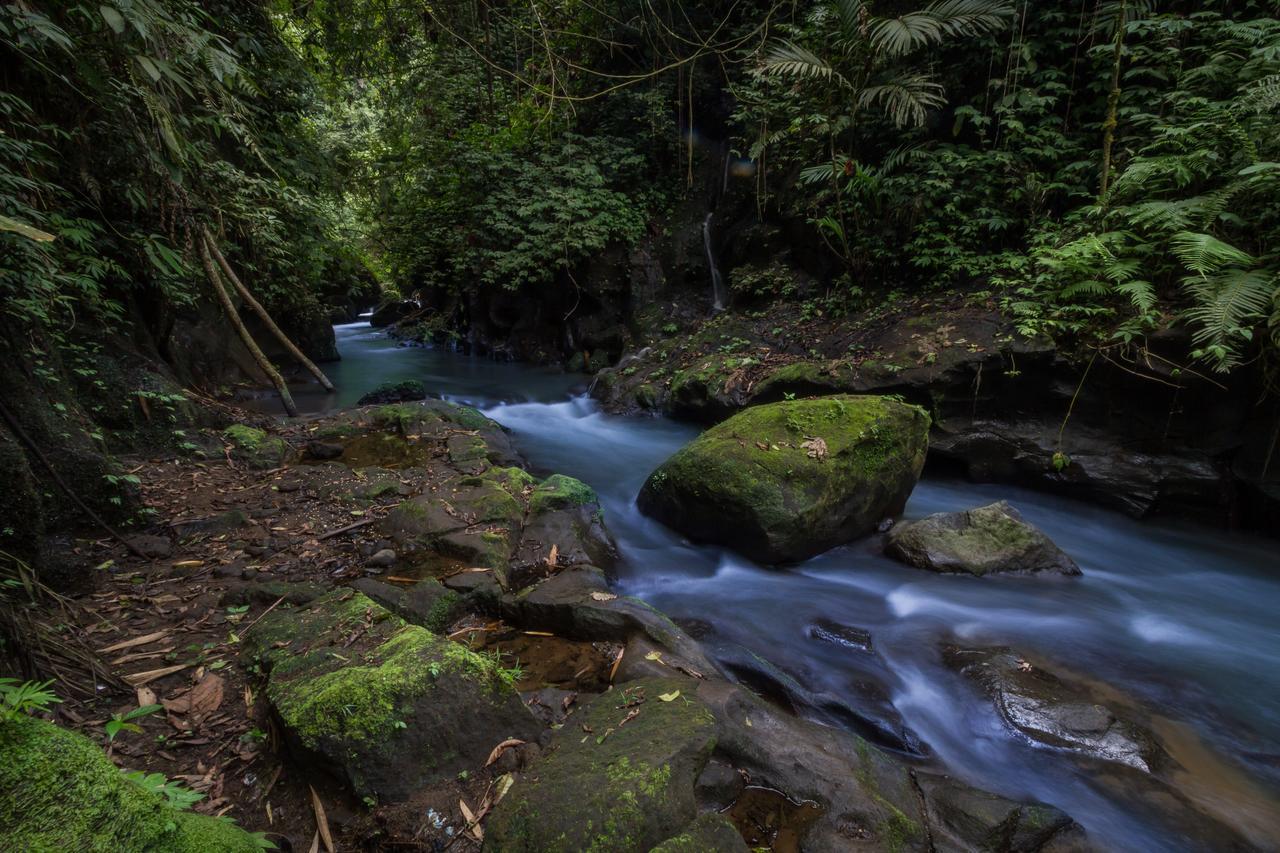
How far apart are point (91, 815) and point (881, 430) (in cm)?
540

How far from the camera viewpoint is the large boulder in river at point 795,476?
489 cm

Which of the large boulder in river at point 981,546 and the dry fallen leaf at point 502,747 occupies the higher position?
the dry fallen leaf at point 502,747

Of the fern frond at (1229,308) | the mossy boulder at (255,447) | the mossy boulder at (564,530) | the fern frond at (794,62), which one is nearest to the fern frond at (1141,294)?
the fern frond at (1229,308)

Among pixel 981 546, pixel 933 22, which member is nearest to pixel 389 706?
pixel 981 546

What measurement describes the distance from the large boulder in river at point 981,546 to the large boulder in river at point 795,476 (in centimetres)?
44

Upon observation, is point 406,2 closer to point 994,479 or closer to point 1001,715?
point 1001,715

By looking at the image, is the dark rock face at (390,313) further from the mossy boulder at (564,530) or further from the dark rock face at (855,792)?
the dark rock face at (855,792)

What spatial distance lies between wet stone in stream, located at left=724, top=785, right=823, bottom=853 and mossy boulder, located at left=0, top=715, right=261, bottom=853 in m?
1.79

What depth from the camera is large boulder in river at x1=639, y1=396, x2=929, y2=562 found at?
4.89 m

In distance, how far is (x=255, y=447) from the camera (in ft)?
17.3

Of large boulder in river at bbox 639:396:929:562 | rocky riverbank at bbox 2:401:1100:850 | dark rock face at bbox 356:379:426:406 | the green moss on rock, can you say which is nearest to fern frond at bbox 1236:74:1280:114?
large boulder in river at bbox 639:396:929:562

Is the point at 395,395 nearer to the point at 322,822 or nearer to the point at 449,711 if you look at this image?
the point at 449,711

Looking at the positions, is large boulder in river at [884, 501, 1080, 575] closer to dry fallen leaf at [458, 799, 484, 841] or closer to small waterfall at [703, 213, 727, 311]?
dry fallen leaf at [458, 799, 484, 841]

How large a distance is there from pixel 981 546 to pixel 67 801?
5.63m
